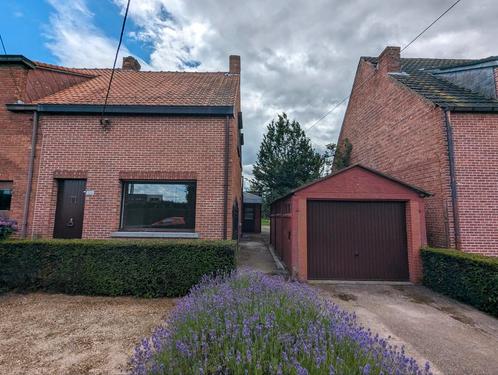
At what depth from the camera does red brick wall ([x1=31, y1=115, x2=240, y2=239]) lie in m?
7.32

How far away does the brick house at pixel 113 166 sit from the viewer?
7355 millimetres

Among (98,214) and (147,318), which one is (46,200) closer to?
(98,214)

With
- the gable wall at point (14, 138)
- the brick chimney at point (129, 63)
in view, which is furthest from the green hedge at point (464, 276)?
the brick chimney at point (129, 63)

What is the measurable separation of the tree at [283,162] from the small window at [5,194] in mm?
18582

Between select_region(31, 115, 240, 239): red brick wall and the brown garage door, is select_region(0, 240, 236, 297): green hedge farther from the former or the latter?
the brown garage door

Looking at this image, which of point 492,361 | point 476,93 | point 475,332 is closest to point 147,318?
point 492,361

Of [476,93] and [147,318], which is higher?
[476,93]

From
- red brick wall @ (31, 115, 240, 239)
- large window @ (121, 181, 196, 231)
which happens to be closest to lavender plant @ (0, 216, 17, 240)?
red brick wall @ (31, 115, 240, 239)

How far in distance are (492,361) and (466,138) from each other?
5851 mm

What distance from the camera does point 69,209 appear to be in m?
7.59

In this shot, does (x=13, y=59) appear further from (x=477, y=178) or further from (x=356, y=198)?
(x=477, y=178)

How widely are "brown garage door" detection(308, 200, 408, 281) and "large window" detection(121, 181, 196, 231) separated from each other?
145 inches

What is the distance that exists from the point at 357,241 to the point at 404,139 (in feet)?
13.6

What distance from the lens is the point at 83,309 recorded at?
16.1 ft
